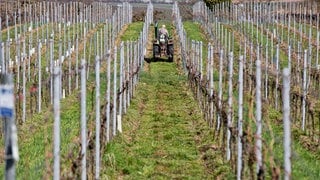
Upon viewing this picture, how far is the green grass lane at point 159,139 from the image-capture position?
977 cm

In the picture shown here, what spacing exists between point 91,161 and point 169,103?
7871 millimetres

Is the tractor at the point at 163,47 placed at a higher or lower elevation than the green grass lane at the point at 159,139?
higher

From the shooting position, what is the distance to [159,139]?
12.1 meters

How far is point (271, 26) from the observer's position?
113 ft

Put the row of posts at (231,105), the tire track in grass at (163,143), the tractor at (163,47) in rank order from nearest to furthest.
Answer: the row of posts at (231,105)
the tire track in grass at (163,143)
the tractor at (163,47)

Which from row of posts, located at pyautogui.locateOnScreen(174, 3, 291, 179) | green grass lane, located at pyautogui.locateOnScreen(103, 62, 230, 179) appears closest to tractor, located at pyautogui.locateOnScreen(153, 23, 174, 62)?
row of posts, located at pyautogui.locateOnScreen(174, 3, 291, 179)

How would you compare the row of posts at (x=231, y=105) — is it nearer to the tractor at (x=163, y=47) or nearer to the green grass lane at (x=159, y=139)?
the green grass lane at (x=159, y=139)

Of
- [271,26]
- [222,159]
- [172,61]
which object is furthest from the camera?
[271,26]

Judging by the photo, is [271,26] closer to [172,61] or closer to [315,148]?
[172,61]

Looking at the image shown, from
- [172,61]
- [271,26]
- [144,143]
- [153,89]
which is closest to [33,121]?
[144,143]

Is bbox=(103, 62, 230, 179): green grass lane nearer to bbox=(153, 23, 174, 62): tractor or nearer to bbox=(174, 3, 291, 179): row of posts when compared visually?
bbox=(174, 3, 291, 179): row of posts

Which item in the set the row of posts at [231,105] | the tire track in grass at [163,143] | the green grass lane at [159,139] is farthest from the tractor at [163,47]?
the tire track in grass at [163,143]

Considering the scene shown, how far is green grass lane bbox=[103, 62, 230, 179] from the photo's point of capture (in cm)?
977

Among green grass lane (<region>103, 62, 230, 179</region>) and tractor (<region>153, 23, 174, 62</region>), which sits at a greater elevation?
tractor (<region>153, 23, 174, 62</region>)
